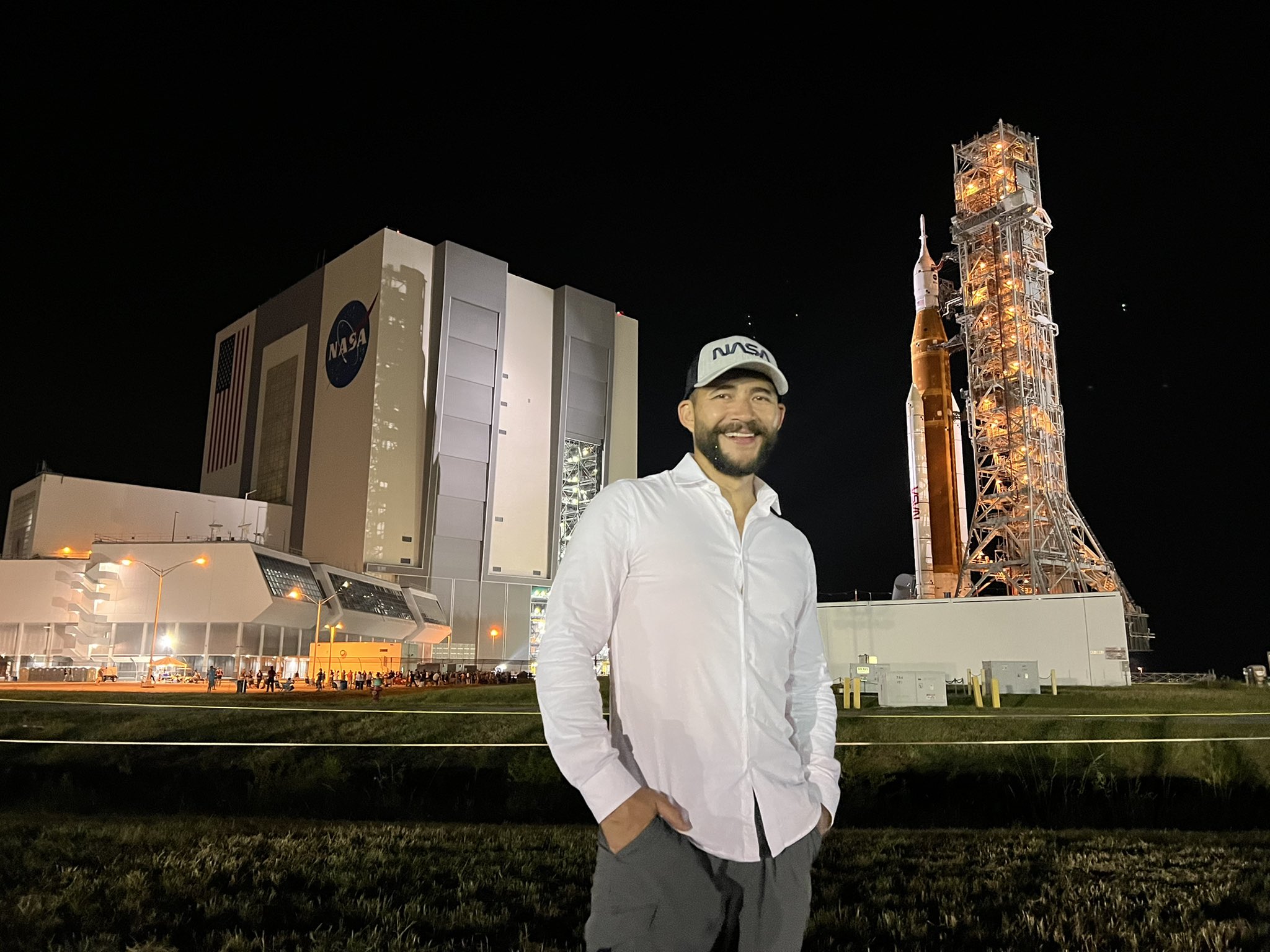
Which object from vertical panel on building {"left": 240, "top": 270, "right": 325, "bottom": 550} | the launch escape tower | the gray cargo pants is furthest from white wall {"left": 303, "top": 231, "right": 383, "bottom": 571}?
the gray cargo pants

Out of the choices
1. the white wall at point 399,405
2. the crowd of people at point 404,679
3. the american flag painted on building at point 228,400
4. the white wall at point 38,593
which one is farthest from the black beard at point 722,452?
the american flag painted on building at point 228,400

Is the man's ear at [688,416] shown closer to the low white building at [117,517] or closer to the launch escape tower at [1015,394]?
the launch escape tower at [1015,394]

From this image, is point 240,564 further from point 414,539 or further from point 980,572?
point 980,572

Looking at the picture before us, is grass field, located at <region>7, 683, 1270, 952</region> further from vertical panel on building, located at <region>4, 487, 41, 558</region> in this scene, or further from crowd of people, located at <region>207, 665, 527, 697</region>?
vertical panel on building, located at <region>4, 487, 41, 558</region>

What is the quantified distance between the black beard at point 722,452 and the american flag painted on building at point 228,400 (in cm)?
7875

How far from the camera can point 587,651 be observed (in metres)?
2.54

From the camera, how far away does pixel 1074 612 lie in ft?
108

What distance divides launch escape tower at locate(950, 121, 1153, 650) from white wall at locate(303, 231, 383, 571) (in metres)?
39.5

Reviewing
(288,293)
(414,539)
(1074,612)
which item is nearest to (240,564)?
(414,539)

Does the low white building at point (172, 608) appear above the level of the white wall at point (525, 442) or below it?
below

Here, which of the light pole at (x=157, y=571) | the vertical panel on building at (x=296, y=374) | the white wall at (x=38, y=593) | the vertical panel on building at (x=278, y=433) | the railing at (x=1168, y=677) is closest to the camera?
the railing at (x=1168, y=677)

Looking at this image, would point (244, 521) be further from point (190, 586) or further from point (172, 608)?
point (172, 608)

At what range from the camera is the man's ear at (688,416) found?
2959 millimetres

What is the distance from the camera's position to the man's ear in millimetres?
2959
